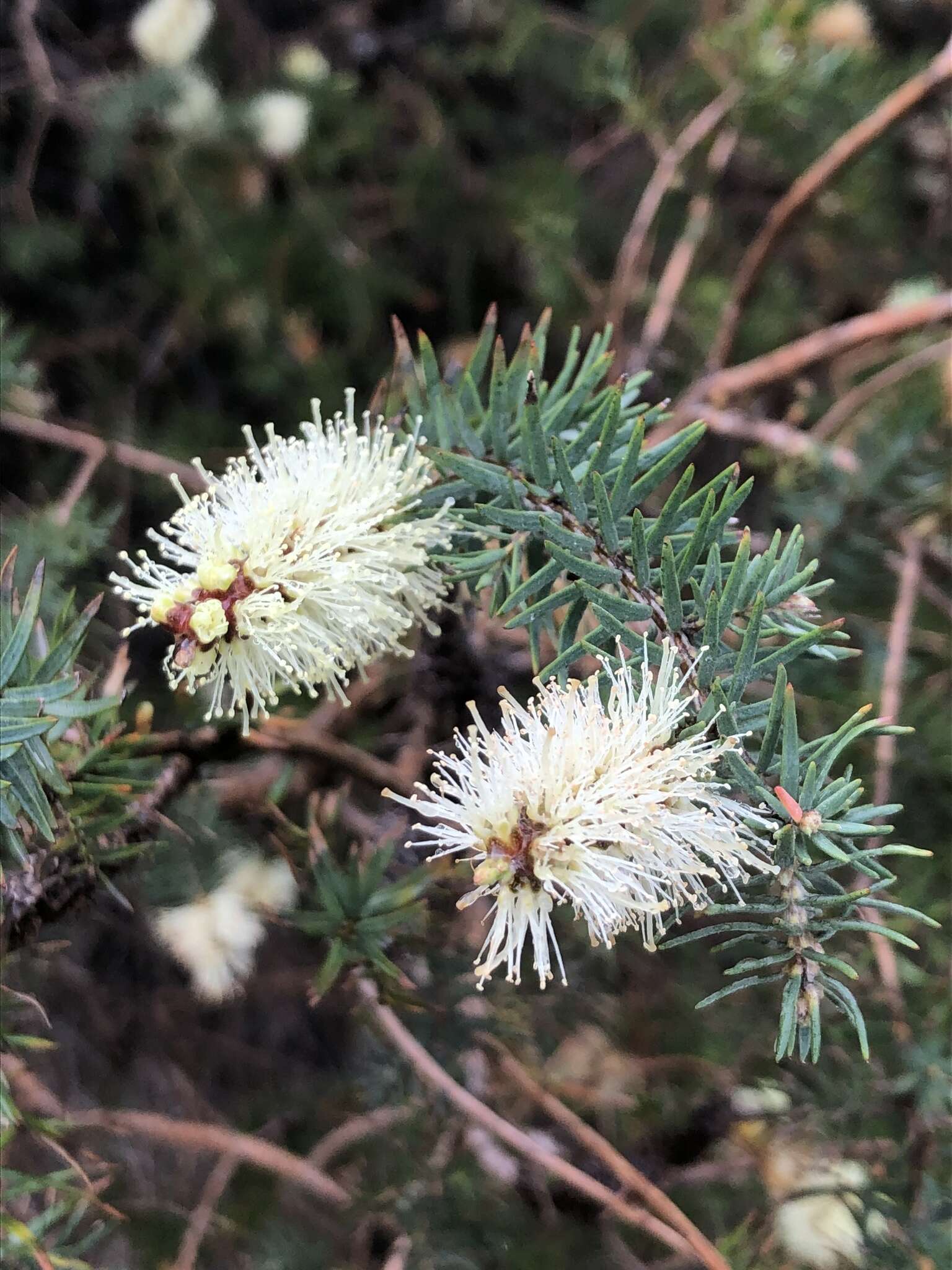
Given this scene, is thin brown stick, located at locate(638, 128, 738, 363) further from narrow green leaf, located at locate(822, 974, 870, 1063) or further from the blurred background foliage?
narrow green leaf, located at locate(822, 974, 870, 1063)

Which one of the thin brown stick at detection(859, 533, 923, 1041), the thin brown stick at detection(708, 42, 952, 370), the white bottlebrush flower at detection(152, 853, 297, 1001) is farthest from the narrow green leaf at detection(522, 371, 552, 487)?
the thin brown stick at detection(708, 42, 952, 370)

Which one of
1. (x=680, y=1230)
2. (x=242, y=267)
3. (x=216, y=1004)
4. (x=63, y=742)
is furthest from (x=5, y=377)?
(x=216, y=1004)

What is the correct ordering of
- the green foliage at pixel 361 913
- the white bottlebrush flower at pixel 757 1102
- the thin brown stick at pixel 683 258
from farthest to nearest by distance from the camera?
1. the thin brown stick at pixel 683 258
2. the white bottlebrush flower at pixel 757 1102
3. the green foliage at pixel 361 913

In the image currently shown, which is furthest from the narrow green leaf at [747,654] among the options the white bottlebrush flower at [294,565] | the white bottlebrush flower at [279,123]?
the white bottlebrush flower at [279,123]

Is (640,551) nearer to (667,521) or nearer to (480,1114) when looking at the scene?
(667,521)

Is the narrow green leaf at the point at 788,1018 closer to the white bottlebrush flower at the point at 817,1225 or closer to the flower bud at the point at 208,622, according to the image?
the flower bud at the point at 208,622
